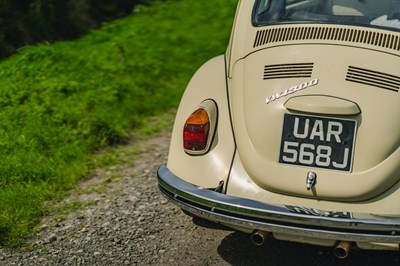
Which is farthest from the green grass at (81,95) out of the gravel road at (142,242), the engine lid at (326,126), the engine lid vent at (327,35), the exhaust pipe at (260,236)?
the engine lid vent at (327,35)

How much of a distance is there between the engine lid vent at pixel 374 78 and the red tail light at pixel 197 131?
90cm

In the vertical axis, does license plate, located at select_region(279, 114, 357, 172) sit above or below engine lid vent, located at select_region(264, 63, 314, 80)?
below

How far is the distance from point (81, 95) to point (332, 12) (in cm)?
333

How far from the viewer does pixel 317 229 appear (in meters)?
4.00

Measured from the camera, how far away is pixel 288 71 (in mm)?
4570

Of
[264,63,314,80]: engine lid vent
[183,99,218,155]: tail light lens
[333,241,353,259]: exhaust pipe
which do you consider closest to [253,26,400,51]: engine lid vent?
[264,63,314,80]: engine lid vent

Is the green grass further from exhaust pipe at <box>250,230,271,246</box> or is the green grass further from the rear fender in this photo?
exhaust pipe at <box>250,230,271,246</box>

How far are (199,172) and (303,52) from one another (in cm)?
96

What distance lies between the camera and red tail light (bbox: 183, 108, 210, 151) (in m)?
4.63

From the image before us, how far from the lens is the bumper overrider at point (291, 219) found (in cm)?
395

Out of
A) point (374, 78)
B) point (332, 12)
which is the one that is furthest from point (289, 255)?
point (332, 12)

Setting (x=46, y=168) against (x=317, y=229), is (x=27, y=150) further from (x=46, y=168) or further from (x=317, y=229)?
(x=317, y=229)

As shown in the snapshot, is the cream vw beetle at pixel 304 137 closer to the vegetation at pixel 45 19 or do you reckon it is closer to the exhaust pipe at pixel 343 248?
the exhaust pipe at pixel 343 248

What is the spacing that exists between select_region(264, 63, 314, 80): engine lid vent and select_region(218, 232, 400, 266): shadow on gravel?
1139 millimetres
